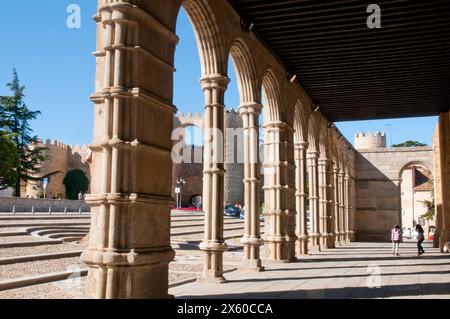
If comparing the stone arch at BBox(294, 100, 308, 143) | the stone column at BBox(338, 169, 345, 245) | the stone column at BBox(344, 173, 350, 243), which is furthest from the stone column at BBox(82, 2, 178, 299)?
the stone column at BBox(344, 173, 350, 243)

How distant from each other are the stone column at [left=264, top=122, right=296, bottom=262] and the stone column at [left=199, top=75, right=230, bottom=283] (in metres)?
3.80

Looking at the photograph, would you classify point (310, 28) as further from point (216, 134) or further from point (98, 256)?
point (98, 256)

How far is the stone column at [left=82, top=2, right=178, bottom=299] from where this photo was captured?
535 centimetres

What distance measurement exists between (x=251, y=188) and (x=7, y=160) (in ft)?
88.3

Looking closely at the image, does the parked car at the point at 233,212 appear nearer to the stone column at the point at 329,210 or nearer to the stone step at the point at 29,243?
the stone column at the point at 329,210

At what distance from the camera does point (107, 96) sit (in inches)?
220

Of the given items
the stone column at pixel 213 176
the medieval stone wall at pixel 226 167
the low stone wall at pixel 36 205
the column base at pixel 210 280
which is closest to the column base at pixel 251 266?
the stone column at pixel 213 176

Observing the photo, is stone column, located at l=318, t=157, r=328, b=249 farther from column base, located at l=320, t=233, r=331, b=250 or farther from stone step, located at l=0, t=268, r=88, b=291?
stone step, located at l=0, t=268, r=88, b=291

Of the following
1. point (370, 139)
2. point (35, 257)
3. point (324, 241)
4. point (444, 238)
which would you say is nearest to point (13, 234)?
point (35, 257)

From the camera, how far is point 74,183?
45.5 meters

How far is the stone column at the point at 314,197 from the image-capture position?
1736 centimetres

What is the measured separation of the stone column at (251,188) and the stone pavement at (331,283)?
569 mm

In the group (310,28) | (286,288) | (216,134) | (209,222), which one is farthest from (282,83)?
(286,288)
